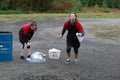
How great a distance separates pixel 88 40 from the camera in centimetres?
1869

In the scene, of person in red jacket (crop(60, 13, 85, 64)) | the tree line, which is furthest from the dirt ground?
the tree line

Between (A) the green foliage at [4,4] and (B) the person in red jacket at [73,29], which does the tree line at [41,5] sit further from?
(B) the person in red jacket at [73,29]

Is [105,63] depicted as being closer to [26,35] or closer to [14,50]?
[26,35]

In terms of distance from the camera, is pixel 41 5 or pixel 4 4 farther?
pixel 41 5

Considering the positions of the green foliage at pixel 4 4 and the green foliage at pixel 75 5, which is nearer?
the green foliage at pixel 4 4

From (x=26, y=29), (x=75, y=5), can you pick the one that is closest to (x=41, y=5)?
(x=75, y=5)

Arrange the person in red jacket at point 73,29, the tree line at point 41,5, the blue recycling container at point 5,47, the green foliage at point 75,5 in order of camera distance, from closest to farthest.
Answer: the person in red jacket at point 73,29 → the blue recycling container at point 5,47 → the tree line at point 41,5 → the green foliage at point 75,5

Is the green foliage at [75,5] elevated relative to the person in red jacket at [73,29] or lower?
lower

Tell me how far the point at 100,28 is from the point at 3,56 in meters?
13.4

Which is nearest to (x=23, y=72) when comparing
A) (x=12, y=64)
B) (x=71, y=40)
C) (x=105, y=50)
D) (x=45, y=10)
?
(x=12, y=64)

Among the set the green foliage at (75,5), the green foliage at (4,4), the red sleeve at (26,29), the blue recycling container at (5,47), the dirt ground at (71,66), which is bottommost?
the green foliage at (75,5)

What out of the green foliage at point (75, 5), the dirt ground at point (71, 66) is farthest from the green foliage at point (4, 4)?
the dirt ground at point (71, 66)

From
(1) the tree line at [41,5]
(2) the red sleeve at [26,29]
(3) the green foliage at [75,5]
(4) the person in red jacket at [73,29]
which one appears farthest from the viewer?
(3) the green foliage at [75,5]

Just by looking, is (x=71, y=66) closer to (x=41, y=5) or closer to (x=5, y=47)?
(x=5, y=47)
